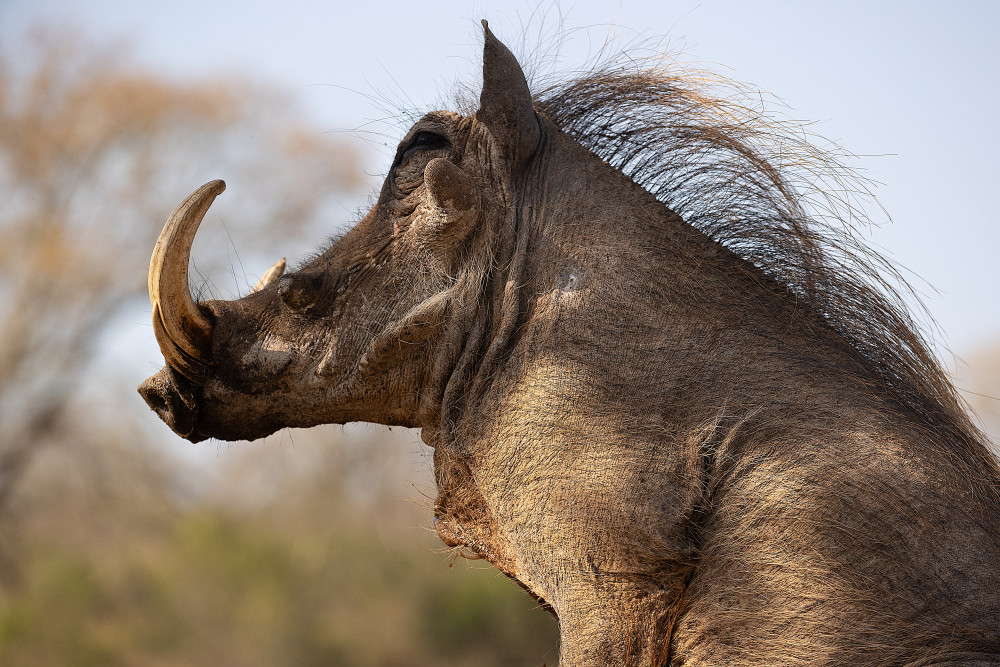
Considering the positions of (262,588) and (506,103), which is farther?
(262,588)

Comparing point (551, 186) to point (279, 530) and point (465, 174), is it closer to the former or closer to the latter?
point (465, 174)

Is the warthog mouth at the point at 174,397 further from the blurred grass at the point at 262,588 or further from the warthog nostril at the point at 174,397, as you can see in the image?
the blurred grass at the point at 262,588

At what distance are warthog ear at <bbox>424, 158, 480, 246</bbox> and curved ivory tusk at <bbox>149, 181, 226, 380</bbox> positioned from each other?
0.52 metres

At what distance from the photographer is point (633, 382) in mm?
1689

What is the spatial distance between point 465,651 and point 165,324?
749 cm

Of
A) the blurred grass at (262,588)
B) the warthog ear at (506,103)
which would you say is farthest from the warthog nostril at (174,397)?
the blurred grass at (262,588)

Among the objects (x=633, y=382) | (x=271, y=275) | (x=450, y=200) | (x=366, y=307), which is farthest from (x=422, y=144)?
(x=633, y=382)

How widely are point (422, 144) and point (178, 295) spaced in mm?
649

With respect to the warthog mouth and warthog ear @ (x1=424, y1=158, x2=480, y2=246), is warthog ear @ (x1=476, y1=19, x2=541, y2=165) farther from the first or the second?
the warthog mouth

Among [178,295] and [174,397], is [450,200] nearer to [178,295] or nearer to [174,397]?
[178,295]

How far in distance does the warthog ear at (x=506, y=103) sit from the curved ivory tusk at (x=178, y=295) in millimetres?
668

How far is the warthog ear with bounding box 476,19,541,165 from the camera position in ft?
6.27

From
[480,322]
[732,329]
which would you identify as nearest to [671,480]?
[732,329]

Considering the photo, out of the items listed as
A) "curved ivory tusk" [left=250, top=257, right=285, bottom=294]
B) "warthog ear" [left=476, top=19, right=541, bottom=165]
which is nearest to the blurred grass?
"curved ivory tusk" [left=250, top=257, right=285, bottom=294]
